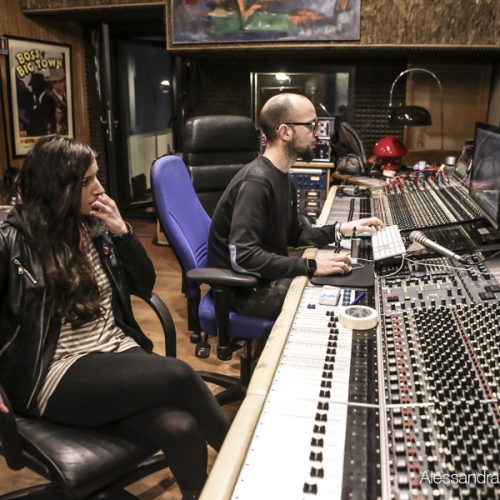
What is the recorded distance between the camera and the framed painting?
4125mm

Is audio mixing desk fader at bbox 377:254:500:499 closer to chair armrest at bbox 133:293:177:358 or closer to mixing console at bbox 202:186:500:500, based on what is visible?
mixing console at bbox 202:186:500:500

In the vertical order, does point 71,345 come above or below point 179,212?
below

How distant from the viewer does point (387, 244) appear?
1925 millimetres

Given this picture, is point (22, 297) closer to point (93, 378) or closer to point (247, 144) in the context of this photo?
point (93, 378)

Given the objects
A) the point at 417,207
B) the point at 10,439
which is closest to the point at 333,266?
the point at 417,207

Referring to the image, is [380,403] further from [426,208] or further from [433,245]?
[426,208]

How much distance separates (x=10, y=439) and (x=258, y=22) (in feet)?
12.3

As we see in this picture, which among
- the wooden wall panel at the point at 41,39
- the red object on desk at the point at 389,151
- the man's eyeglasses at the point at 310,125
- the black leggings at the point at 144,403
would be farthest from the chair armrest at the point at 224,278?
the wooden wall panel at the point at 41,39

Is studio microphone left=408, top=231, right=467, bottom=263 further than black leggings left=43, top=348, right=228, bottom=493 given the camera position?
Yes

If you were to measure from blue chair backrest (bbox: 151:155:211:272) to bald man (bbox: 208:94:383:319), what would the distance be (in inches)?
3.9

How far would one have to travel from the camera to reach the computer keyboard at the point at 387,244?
6.03ft

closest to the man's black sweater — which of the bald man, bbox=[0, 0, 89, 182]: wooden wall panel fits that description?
the bald man

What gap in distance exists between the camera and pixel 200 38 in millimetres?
4402

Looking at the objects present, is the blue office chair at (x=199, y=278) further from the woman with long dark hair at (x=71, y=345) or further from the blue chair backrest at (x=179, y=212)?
the woman with long dark hair at (x=71, y=345)
